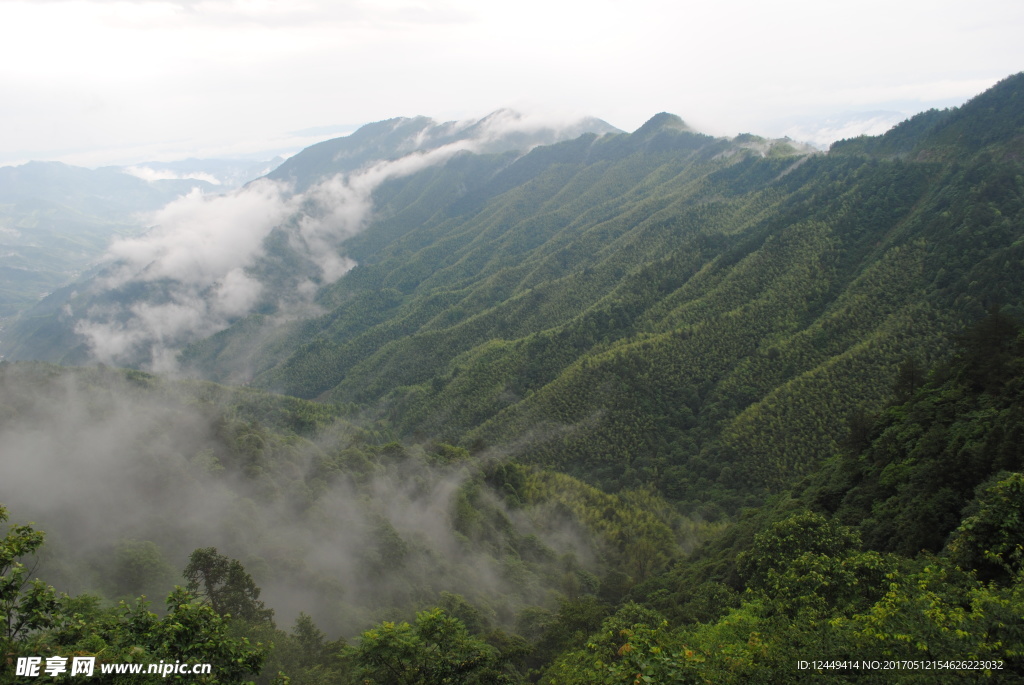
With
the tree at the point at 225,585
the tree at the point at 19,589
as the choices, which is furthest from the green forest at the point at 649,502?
the tree at the point at 225,585

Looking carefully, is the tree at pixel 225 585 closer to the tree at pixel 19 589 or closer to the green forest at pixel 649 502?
the green forest at pixel 649 502

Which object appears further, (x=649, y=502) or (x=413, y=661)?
(x=649, y=502)

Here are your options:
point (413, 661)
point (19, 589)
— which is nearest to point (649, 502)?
point (413, 661)

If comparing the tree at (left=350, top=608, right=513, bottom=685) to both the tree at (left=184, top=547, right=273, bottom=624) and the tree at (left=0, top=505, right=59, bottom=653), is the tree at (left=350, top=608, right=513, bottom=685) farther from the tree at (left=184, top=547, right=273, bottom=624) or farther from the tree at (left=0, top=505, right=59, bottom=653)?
the tree at (left=184, top=547, right=273, bottom=624)

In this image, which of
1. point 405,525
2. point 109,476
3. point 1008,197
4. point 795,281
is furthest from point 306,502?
point 1008,197

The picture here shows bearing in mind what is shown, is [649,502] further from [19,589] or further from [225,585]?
[19,589]
